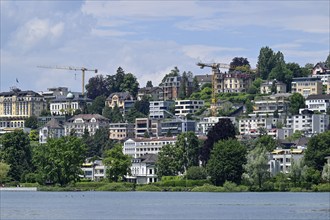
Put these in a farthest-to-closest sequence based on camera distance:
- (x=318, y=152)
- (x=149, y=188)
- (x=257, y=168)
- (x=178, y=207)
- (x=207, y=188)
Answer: (x=149, y=188) → (x=318, y=152) → (x=207, y=188) → (x=257, y=168) → (x=178, y=207)

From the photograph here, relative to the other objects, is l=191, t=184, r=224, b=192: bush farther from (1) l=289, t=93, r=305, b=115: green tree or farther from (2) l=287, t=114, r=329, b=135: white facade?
(1) l=289, t=93, r=305, b=115: green tree

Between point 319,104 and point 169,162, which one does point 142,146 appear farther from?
point 169,162

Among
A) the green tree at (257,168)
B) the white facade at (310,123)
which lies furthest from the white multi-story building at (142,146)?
the green tree at (257,168)

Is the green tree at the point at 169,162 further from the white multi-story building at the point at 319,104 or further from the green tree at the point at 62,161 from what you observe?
the white multi-story building at the point at 319,104

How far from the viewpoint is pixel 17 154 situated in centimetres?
13225

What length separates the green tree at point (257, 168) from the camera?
102688 millimetres

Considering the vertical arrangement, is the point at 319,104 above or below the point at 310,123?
above

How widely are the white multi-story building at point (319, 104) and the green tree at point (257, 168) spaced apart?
93188 millimetres

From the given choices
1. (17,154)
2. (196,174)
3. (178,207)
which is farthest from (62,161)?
(178,207)

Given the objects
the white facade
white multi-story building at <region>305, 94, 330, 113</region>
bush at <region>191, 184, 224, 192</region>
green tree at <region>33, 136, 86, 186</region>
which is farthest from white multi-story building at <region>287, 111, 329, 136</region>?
bush at <region>191, 184, 224, 192</region>

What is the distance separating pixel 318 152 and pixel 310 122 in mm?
71133

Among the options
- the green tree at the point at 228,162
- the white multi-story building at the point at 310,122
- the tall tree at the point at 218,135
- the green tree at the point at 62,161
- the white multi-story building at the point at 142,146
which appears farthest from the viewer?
the white multi-story building at the point at 310,122

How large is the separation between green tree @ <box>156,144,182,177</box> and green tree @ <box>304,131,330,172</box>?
18.1 metres

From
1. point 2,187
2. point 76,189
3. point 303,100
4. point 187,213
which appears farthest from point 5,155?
point 303,100
